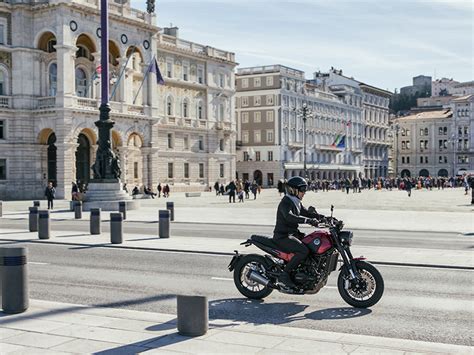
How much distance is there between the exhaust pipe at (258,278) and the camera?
33.9 feet

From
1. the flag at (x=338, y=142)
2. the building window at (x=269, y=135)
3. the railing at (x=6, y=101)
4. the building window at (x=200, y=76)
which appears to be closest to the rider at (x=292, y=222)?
the railing at (x=6, y=101)

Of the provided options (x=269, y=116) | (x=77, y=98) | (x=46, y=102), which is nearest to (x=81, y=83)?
(x=77, y=98)

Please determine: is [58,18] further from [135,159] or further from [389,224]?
[389,224]

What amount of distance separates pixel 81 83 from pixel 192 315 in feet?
175

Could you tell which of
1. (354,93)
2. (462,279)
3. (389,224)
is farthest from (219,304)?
(354,93)

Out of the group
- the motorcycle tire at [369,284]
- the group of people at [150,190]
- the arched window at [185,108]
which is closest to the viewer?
the motorcycle tire at [369,284]

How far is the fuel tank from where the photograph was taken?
32.3 ft

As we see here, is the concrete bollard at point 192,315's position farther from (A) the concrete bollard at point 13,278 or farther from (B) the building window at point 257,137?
(B) the building window at point 257,137

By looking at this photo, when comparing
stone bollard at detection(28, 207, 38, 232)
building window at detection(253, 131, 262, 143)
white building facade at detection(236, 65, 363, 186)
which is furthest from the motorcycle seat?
building window at detection(253, 131, 262, 143)

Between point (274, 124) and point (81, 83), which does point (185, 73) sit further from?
point (274, 124)

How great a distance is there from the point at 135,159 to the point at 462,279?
54519 mm

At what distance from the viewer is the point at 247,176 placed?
3718 inches

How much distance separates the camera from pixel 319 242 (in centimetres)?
988

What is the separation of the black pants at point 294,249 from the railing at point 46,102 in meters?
46.5
